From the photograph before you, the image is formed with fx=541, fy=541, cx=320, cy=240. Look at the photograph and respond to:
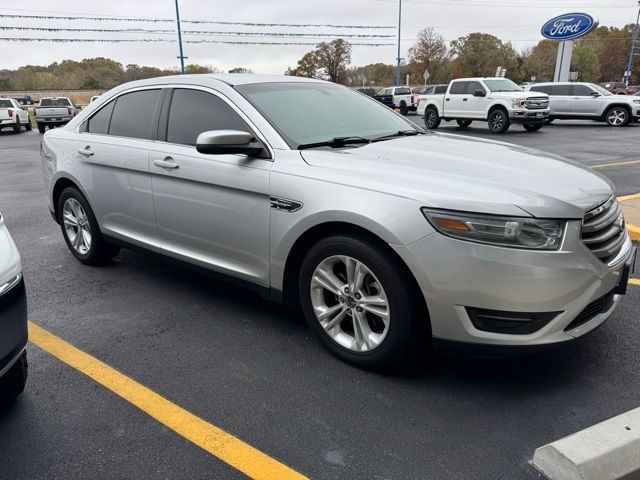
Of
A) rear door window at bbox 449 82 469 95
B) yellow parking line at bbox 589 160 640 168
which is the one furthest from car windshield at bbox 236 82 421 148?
rear door window at bbox 449 82 469 95

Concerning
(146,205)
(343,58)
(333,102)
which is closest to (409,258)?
(333,102)

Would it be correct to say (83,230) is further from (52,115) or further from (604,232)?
(52,115)

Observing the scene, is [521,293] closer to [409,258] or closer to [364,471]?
[409,258]

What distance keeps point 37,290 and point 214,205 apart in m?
1.98

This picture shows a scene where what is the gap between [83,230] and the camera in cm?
495

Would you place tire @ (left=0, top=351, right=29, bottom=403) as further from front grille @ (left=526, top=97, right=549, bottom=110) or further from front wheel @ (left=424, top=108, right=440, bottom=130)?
front wheel @ (left=424, top=108, right=440, bottom=130)

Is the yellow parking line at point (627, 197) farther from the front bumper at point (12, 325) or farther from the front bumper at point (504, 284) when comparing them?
the front bumper at point (12, 325)

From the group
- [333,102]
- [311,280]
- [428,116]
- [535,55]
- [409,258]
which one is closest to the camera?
[409,258]

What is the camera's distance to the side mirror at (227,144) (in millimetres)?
3162

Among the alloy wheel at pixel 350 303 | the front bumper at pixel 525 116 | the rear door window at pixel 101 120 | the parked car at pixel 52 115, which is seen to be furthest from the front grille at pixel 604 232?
the parked car at pixel 52 115

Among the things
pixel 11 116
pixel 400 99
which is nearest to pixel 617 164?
pixel 400 99

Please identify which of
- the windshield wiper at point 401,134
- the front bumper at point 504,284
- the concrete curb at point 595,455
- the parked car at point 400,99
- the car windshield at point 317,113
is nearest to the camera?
the concrete curb at point 595,455

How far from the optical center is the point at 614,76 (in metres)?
95.2

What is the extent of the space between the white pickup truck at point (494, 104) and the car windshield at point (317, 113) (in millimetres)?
15932
